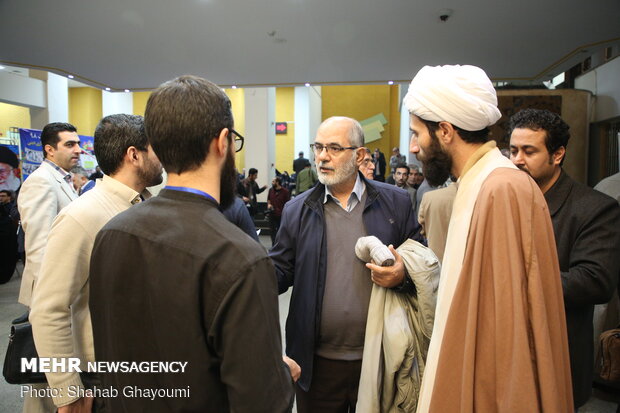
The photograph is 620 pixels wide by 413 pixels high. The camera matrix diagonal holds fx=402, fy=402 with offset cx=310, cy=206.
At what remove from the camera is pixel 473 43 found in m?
6.91

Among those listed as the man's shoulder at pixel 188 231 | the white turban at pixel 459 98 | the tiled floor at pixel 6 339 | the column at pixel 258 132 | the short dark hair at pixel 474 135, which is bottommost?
the tiled floor at pixel 6 339

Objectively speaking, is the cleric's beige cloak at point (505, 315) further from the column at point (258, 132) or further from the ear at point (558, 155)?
the column at point (258, 132)

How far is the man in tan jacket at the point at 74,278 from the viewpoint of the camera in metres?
1.57

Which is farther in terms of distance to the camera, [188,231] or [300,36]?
[300,36]

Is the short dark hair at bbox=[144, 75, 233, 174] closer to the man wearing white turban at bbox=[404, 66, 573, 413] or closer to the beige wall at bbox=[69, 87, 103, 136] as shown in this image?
the man wearing white turban at bbox=[404, 66, 573, 413]

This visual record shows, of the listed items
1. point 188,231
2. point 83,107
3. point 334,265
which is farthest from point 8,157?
point 83,107

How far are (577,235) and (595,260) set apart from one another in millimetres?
146

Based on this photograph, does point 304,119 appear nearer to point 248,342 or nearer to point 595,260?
point 595,260

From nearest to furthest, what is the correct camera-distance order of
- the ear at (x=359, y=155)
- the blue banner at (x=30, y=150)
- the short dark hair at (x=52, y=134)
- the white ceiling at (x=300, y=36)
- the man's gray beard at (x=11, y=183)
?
the ear at (x=359, y=155), the short dark hair at (x=52, y=134), the white ceiling at (x=300, y=36), the man's gray beard at (x=11, y=183), the blue banner at (x=30, y=150)

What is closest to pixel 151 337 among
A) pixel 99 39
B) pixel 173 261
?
pixel 173 261

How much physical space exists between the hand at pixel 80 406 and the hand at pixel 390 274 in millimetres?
1291

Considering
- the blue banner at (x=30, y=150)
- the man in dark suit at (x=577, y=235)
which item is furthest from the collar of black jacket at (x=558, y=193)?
the blue banner at (x=30, y=150)

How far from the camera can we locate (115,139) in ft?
6.09

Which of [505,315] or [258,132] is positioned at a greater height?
[258,132]
